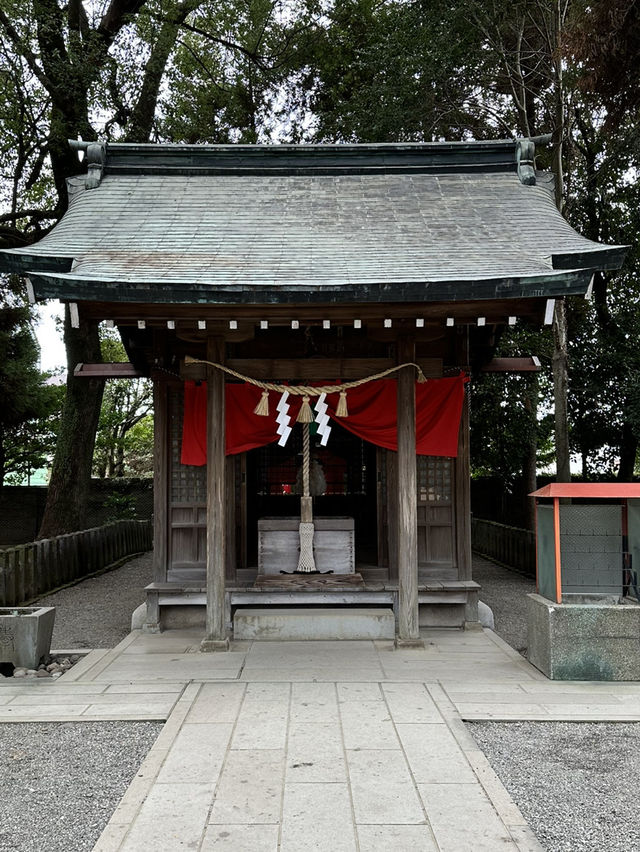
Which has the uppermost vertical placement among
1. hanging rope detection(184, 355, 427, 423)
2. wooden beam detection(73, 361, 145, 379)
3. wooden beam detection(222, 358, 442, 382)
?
wooden beam detection(73, 361, 145, 379)

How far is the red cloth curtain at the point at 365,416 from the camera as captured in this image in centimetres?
759

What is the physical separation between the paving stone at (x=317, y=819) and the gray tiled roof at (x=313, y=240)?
368 cm

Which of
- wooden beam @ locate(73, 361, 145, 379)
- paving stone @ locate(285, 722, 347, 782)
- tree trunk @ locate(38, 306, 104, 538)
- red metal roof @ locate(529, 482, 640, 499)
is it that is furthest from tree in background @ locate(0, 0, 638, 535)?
paving stone @ locate(285, 722, 347, 782)

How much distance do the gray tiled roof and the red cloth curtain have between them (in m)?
1.48

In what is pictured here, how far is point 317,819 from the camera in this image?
349 centimetres

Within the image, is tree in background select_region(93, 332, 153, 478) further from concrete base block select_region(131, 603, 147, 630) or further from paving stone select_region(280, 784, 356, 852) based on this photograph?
paving stone select_region(280, 784, 356, 852)

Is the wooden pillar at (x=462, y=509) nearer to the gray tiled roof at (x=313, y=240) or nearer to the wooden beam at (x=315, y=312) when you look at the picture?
the wooden beam at (x=315, y=312)

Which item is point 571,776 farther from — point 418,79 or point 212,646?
point 418,79

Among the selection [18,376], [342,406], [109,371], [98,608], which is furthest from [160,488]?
[18,376]

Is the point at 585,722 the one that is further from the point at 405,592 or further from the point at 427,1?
the point at 427,1

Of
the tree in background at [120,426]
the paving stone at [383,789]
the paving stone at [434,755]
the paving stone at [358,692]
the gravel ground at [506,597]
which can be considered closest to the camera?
the paving stone at [383,789]

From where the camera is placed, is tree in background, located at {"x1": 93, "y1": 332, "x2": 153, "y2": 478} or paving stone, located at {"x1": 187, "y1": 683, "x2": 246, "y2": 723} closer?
paving stone, located at {"x1": 187, "y1": 683, "x2": 246, "y2": 723}

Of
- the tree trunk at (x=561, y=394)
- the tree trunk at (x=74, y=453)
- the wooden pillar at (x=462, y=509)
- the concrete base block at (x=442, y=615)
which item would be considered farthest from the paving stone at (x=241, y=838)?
the tree trunk at (x=74, y=453)

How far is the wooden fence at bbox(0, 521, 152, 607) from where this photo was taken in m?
10.4
